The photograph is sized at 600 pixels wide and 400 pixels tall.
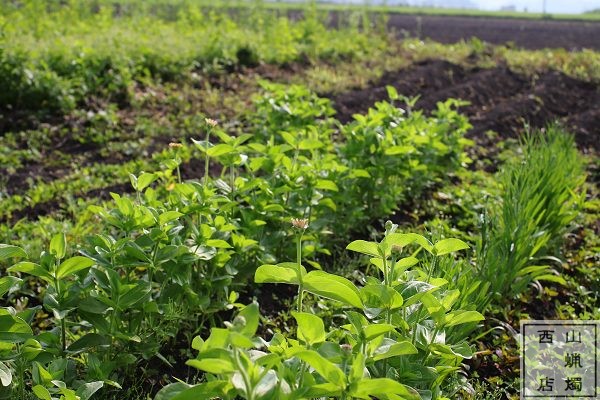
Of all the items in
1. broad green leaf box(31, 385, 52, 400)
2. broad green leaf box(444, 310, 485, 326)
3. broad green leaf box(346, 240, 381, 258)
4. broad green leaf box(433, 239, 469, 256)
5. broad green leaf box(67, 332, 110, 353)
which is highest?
broad green leaf box(346, 240, 381, 258)

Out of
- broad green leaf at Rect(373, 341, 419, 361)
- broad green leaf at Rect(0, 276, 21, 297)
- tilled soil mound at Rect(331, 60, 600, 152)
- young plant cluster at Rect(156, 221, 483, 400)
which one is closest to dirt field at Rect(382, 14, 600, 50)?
tilled soil mound at Rect(331, 60, 600, 152)

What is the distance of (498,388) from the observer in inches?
99.7

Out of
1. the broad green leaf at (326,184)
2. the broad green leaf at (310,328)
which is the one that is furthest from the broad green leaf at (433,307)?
the broad green leaf at (326,184)

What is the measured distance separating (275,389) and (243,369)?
163 millimetres

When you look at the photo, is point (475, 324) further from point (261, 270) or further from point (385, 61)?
point (385, 61)

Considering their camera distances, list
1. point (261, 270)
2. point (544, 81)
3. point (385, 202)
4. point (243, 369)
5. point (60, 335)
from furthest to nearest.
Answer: point (544, 81)
point (385, 202)
point (60, 335)
point (261, 270)
point (243, 369)

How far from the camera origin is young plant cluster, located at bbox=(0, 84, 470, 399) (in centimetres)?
178

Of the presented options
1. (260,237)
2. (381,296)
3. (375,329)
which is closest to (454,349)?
(381,296)

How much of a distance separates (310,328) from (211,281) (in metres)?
1.17

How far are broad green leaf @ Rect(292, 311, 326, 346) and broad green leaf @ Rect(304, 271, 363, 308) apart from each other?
121 mm

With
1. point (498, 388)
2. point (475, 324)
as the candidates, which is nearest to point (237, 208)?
point (475, 324)

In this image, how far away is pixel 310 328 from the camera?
1.58 m

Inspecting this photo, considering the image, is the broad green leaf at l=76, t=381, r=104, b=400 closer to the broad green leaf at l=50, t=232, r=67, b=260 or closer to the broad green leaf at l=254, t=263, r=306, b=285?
the broad green leaf at l=50, t=232, r=67, b=260

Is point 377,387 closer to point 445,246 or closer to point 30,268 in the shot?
point 445,246
